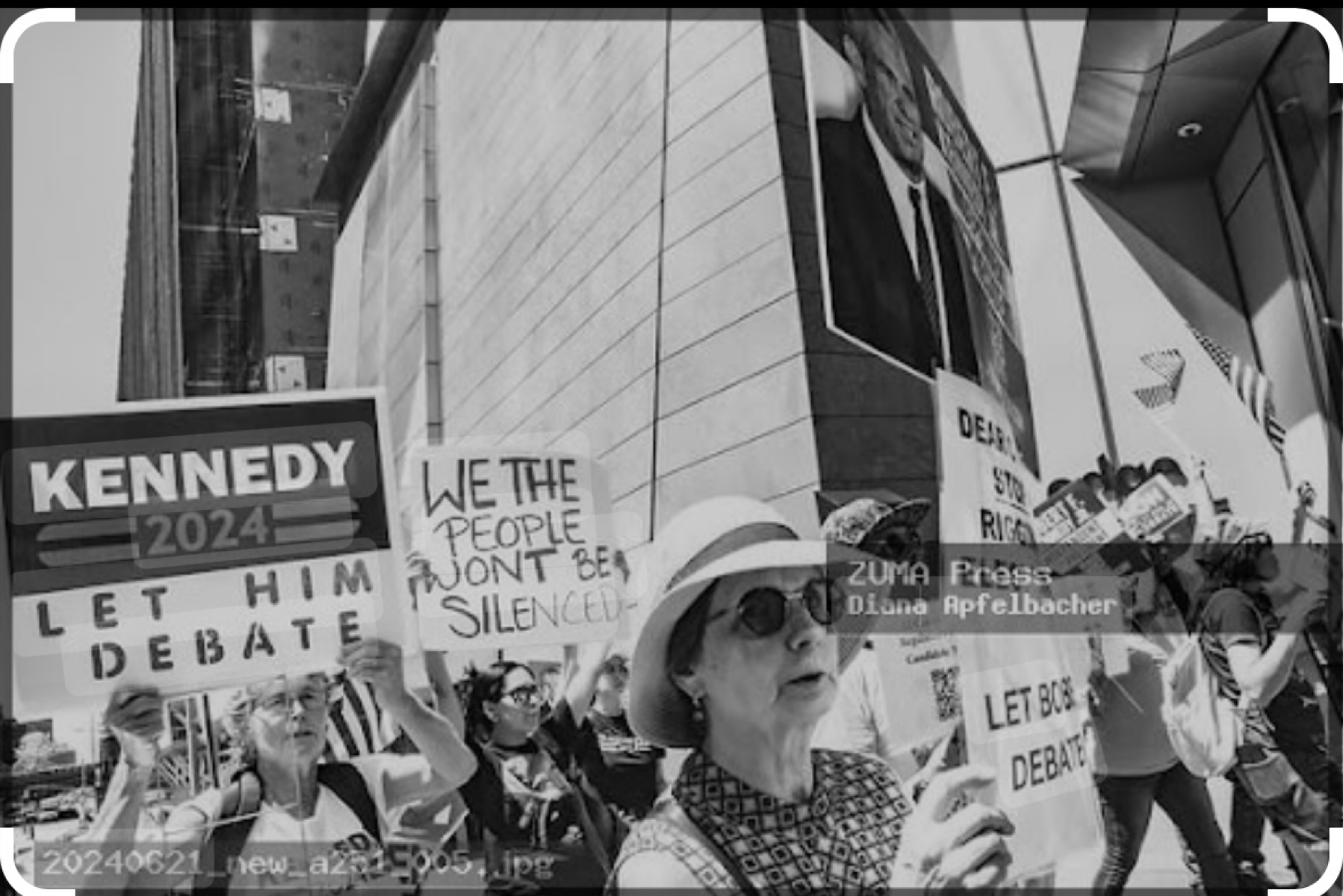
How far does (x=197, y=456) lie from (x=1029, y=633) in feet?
5.35

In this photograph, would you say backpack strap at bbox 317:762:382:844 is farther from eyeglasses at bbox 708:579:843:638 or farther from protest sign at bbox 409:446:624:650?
eyeglasses at bbox 708:579:843:638

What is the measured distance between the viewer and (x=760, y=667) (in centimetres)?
247

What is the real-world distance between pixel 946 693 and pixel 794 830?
1.29ft

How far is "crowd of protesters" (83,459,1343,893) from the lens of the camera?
2.34 meters

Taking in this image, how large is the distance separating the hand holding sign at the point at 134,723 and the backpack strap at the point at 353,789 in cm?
29

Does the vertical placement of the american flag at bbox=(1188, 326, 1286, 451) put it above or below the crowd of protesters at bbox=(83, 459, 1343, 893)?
above

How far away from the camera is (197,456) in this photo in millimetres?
2416

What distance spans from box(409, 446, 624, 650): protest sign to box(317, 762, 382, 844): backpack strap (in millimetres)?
269

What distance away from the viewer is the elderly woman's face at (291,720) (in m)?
2.33

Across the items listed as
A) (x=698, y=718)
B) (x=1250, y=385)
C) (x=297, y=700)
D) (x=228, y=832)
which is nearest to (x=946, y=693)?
(x=698, y=718)

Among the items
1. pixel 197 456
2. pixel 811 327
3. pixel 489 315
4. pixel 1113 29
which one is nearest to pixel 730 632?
pixel 811 327

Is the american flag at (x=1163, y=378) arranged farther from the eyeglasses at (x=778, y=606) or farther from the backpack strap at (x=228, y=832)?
the backpack strap at (x=228, y=832)

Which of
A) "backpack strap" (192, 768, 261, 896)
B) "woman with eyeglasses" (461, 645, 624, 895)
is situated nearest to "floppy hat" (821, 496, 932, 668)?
"woman with eyeglasses" (461, 645, 624, 895)

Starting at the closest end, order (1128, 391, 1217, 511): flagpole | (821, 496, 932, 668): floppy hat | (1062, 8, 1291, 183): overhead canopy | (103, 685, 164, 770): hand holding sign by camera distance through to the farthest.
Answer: (103, 685, 164, 770): hand holding sign, (821, 496, 932, 668): floppy hat, (1128, 391, 1217, 511): flagpole, (1062, 8, 1291, 183): overhead canopy
